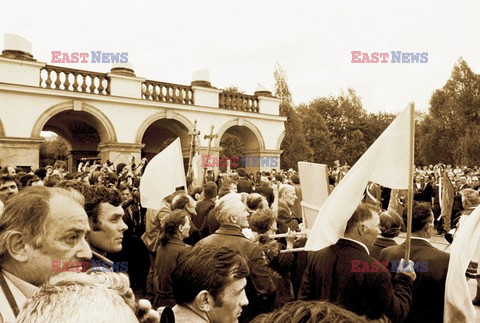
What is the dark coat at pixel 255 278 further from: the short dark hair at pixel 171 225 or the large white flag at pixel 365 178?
the large white flag at pixel 365 178

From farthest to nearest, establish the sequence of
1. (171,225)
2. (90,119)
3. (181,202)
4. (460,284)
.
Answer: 1. (90,119)
2. (181,202)
3. (171,225)
4. (460,284)

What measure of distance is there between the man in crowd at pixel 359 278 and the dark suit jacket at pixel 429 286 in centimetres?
40

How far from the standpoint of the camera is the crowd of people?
3.62 ft

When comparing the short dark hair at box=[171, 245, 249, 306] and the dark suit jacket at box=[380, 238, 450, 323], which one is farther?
the dark suit jacket at box=[380, 238, 450, 323]

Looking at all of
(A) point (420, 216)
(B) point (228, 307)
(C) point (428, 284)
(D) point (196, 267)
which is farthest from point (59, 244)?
(A) point (420, 216)

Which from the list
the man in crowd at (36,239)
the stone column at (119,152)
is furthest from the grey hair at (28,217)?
the stone column at (119,152)

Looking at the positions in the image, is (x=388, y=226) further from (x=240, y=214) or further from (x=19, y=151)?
(x=19, y=151)

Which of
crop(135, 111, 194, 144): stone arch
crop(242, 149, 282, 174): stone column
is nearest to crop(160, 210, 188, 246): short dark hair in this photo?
crop(135, 111, 194, 144): stone arch

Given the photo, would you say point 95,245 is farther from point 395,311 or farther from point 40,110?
point 40,110

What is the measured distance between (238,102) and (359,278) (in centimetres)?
1612

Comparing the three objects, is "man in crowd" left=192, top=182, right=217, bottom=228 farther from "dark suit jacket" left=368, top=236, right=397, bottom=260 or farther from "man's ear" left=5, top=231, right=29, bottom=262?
"man's ear" left=5, top=231, right=29, bottom=262

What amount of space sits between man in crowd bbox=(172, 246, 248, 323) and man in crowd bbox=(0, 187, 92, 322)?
1.59 feet

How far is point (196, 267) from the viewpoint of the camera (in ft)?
7.13

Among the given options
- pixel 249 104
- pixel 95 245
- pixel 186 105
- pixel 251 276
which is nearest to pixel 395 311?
pixel 251 276
